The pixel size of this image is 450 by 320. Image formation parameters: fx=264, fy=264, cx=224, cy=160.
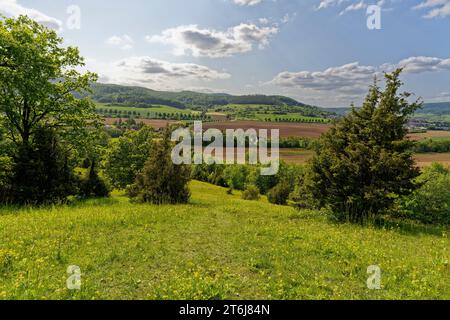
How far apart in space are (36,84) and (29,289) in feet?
61.3

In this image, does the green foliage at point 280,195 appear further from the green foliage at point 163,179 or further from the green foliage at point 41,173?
the green foliage at point 41,173

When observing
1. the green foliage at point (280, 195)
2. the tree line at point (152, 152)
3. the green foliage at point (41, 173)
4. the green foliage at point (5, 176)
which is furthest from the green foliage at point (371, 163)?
the green foliage at point (280, 195)

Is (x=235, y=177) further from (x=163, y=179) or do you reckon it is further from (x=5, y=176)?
(x=5, y=176)

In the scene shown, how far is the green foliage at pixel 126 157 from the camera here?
156 feet

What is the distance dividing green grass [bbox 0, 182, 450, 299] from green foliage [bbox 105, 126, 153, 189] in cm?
3340

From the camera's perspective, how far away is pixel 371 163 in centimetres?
1647

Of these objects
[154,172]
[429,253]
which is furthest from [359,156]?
[154,172]

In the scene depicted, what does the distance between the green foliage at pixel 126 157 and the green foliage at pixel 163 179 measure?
74.7ft

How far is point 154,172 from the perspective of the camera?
81.6 ft

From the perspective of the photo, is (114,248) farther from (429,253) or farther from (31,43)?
(31,43)

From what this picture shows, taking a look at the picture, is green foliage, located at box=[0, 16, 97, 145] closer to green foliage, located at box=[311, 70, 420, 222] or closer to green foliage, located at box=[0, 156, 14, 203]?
green foliage, located at box=[0, 156, 14, 203]

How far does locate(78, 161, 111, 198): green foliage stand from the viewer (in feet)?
101

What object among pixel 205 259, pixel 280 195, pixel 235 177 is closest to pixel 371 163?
pixel 205 259

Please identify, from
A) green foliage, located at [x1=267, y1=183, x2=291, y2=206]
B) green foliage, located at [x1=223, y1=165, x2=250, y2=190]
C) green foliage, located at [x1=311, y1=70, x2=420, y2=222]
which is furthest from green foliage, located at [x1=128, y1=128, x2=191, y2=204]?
green foliage, located at [x1=223, y1=165, x2=250, y2=190]
